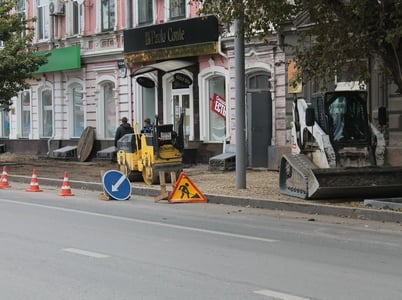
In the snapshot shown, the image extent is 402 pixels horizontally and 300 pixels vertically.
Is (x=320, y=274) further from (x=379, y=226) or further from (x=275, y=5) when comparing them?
(x=275, y=5)

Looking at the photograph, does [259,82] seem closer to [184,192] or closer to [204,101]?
[204,101]

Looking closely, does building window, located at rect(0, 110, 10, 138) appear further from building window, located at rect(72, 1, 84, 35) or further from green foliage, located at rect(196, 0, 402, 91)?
green foliage, located at rect(196, 0, 402, 91)

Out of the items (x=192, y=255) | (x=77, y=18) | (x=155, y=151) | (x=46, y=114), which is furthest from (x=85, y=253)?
(x=46, y=114)

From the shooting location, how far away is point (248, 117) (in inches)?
857

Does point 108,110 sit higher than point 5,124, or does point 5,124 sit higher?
point 108,110

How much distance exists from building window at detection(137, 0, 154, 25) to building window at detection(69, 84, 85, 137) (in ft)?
16.4

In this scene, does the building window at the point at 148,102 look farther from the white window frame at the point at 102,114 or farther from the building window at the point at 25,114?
the building window at the point at 25,114

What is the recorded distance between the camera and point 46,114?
30797mm

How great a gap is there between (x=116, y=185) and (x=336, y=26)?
5.92m

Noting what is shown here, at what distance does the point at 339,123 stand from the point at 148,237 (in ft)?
20.0

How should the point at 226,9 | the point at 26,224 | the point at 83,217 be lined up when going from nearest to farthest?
1. the point at 26,224
2. the point at 83,217
3. the point at 226,9

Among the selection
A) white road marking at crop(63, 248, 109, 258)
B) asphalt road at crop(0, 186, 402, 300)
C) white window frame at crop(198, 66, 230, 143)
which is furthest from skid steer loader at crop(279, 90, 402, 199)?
white window frame at crop(198, 66, 230, 143)

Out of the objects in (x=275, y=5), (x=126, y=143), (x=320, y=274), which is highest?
(x=275, y=5)

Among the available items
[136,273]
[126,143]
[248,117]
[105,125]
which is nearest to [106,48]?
[105,125]
